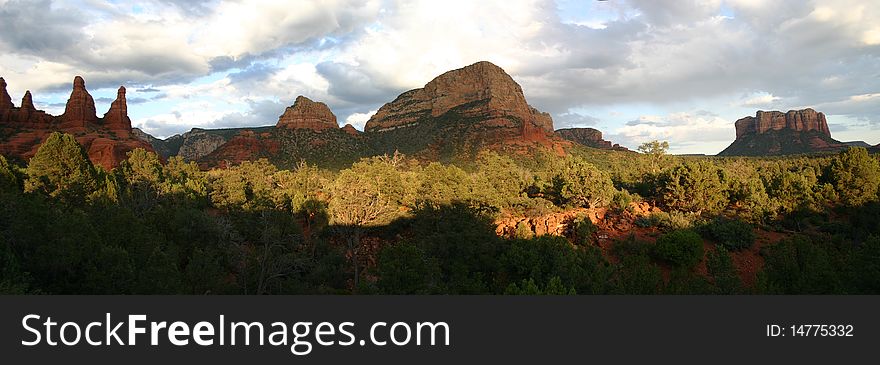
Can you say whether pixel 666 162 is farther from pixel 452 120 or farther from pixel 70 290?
pixel 452 120

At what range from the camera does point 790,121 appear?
6521 inches

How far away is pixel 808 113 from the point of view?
538 feet

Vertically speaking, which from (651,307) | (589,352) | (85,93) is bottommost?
(589,352)

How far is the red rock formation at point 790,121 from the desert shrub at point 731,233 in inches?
6262

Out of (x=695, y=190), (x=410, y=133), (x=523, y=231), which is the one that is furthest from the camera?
(x=410, y=133)

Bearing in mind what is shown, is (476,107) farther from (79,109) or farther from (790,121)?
(790,121)

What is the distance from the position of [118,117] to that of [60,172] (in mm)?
77539

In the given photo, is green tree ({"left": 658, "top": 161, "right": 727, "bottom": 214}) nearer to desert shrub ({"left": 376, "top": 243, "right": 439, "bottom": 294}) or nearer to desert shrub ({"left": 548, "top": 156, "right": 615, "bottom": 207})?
desert shrub ({"left": 548, "top": 156, "right": 615, "bottom": 207})

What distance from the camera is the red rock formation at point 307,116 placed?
132 meters

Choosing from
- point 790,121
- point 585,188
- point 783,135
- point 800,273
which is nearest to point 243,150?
point 585,188

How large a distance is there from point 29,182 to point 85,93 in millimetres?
80253

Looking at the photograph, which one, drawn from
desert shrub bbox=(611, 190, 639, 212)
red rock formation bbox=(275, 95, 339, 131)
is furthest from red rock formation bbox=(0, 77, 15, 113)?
desert shrub bbox=(611, 190, 639, 212)

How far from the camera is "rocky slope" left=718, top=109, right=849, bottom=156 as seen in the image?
147m

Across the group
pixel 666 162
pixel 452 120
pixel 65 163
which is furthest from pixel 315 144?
pixel 65 163
